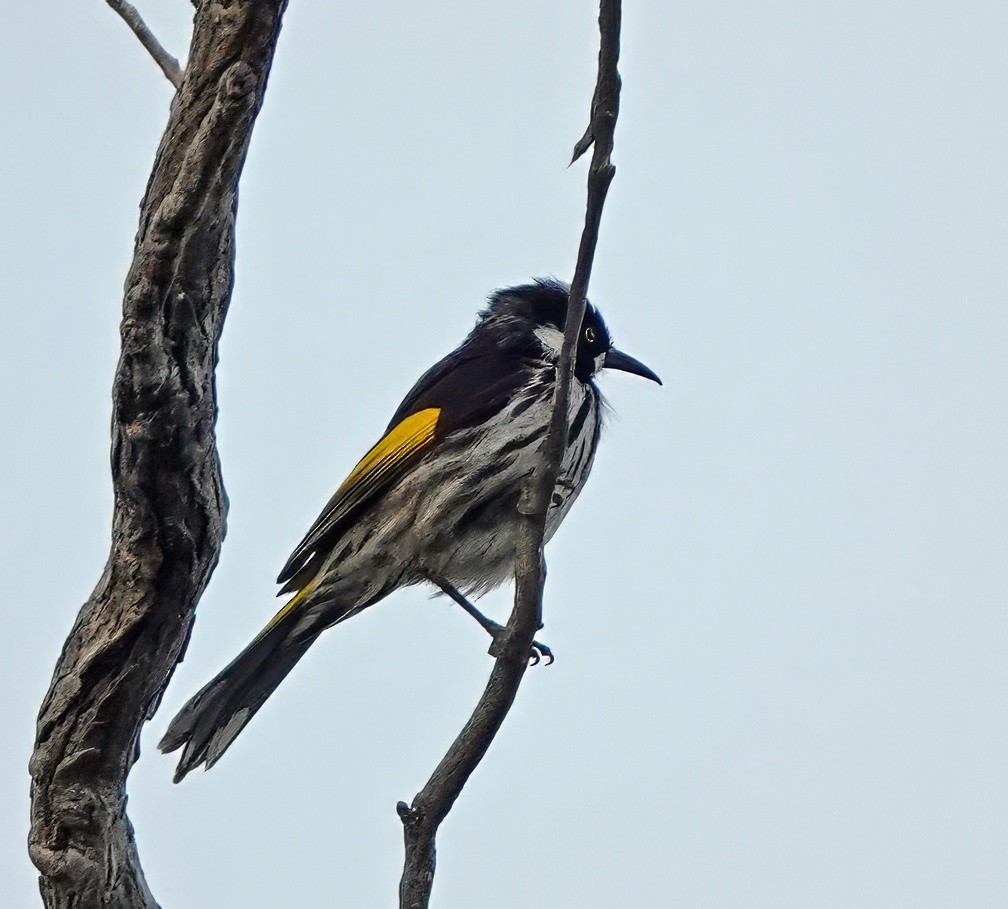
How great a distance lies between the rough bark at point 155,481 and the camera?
3.55m

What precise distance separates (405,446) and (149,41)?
1.73 metres

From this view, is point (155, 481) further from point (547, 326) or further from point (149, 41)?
Answer: point (547, 326)

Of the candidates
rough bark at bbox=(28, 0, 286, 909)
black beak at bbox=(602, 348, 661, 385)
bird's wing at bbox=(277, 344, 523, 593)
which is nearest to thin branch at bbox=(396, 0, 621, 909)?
rough bark at bbox=(28, 0, 286, 909)

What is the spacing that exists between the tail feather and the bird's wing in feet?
0.89

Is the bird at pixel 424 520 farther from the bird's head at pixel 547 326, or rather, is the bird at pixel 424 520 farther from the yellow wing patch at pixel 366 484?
the bird's head at pixel 547 326

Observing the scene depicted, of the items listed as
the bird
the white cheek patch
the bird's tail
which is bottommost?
the bird's tail

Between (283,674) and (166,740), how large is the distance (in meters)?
0.51

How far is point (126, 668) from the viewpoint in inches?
148

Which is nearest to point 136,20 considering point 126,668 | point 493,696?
point 126,668

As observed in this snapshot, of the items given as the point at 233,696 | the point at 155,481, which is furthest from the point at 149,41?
the point at 233,696

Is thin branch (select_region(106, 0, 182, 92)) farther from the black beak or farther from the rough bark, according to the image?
the black beak

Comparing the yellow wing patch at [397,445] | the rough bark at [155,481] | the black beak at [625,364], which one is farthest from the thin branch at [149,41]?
the black beak at [625,364]

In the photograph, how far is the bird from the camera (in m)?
4.82

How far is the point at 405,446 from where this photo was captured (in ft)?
16.8
